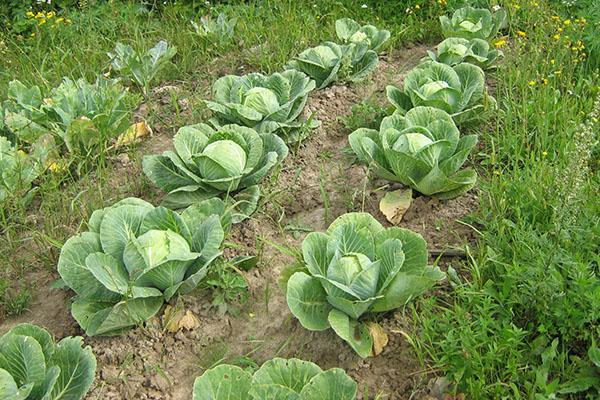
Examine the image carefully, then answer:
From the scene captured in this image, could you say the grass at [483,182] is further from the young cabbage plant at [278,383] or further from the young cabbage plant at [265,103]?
the young cabbage plant at [278,383]

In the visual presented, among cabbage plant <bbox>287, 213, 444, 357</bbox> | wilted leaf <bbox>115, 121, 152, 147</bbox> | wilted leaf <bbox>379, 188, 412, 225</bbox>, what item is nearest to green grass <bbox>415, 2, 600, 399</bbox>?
cabbage plant <bbox>287, 213, 444, 357</bbox>

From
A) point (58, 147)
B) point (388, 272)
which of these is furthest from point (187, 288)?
point (58, 147)

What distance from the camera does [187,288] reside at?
3.49 meters

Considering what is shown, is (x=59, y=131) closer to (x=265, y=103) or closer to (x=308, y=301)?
(x=265, y=103)

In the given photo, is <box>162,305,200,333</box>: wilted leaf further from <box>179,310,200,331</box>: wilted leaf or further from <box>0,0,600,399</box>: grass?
<box>0,0,600,399</box>: grass

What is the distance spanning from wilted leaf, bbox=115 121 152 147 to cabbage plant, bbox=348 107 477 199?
159cm

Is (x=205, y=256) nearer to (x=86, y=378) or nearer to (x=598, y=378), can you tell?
(x=86, y=378)

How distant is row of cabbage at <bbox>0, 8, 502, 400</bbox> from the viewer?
3.07 metres

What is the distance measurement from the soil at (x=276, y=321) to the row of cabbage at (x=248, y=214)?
0.10 metres

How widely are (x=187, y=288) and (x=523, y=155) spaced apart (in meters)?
2.16

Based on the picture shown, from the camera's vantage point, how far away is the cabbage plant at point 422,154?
3.82 m

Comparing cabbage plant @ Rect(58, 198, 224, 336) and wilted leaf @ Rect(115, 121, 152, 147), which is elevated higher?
cabbage plant @ Rect(58, 198, 224, 336)

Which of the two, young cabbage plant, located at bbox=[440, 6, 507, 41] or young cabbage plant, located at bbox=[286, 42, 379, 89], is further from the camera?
young cabbage plant, located at bbox=[440, 6, 507, 41]

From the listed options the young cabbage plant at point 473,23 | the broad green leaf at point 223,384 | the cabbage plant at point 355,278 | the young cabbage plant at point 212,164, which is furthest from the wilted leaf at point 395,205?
the young cabbage plant at point 473,23
